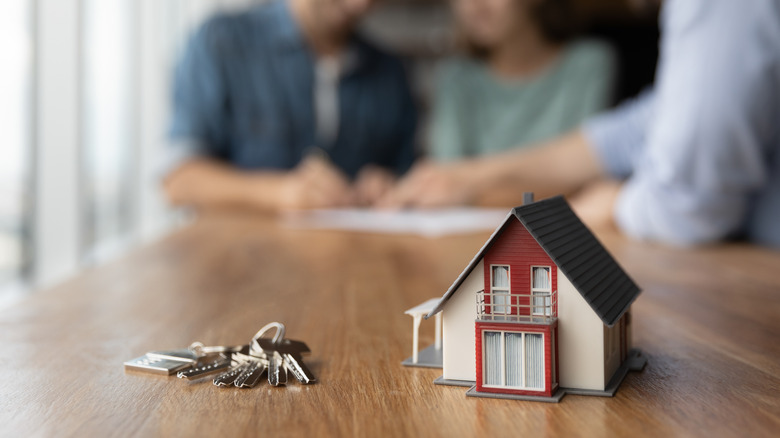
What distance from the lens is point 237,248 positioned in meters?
1.01

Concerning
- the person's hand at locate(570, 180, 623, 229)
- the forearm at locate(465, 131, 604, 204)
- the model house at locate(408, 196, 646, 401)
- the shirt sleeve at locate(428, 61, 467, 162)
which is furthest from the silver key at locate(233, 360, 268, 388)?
the shirt sleeve at locate(428, 61, 467, 162)

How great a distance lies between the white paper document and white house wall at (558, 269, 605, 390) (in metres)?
0.76

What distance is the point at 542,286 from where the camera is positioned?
0.36 m

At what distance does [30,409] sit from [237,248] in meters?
0.68

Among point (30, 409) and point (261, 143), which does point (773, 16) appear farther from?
point (261, 143)

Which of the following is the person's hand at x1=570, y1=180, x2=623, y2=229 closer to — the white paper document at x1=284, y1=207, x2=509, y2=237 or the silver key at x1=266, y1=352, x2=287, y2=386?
the white paper document at x1=284, y1=207, x2=509, y2=237

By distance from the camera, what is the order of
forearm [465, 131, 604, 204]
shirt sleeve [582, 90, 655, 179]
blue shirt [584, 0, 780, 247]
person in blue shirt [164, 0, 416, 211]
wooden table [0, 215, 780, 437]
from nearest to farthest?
1. wooden table [0, 215, 780, 437]
2. blue shirt [584, 0, 780, 247]
3. shirt sleeve [582, 90, 655, 179]
4. forearm [465, 131, 604, 204]
5. person in blue shirt [164, 0, 416, 211]

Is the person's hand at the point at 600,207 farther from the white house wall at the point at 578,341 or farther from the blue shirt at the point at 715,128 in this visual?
the white house wall at the point at 578,341

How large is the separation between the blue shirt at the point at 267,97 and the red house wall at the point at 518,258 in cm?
158

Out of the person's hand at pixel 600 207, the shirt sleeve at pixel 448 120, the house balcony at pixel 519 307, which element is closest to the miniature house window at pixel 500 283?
the house balcony at pixel 519 307

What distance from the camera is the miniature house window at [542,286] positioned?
36cm

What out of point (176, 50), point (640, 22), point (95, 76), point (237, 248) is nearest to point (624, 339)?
point (237, 248)

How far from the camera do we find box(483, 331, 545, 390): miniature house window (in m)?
0.35

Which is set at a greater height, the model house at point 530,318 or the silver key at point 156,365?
the model house at point 530,318
